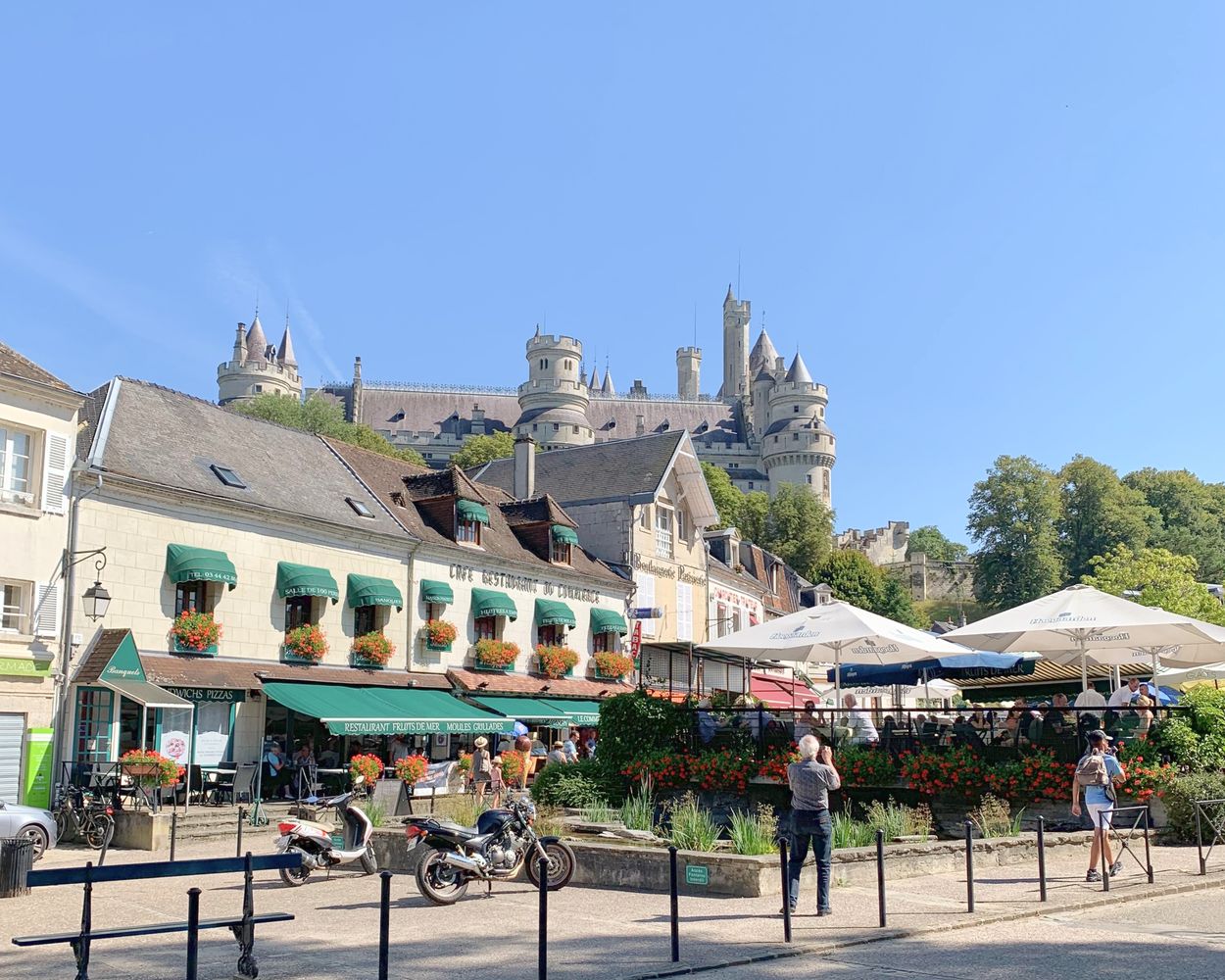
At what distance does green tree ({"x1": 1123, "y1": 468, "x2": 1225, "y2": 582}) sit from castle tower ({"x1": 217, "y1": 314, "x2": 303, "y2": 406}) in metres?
82.1

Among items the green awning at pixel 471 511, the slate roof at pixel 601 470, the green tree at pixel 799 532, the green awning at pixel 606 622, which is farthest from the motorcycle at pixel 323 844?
the green tree at pixel 799 532

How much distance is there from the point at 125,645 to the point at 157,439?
5.77 m

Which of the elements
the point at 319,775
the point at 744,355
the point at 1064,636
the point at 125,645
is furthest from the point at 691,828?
the point at 744,355

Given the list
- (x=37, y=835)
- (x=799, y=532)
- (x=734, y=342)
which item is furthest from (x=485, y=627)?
(x=734, y=342)

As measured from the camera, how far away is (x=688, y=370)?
620 ft

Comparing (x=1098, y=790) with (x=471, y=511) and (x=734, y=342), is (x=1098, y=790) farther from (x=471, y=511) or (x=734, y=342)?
(x=734, y=342)

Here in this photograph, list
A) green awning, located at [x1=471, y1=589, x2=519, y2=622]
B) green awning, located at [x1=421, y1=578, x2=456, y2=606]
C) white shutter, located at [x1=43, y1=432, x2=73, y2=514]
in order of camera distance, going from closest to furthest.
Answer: white shutter, located at [x1=43, y1=432, x2=73, y2=514] < green awning, located at [x1=421, y1=578, x2=456, y2=606] < green awning, located at [x1=471, y1=589, x2=519, y2=622]

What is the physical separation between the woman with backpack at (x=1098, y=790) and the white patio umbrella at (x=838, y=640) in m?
4.14

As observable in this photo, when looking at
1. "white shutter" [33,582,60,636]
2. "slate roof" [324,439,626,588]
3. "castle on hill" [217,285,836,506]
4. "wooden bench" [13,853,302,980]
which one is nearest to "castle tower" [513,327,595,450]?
"castle on hill" [217,285,836,506]

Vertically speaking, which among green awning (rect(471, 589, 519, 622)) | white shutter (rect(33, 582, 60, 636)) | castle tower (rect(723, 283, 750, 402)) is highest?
castle tower (rect(723, 283, 750, 402))

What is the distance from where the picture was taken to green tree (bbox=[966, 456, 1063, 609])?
86500 millimetres

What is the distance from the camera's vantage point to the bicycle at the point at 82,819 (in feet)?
60.8

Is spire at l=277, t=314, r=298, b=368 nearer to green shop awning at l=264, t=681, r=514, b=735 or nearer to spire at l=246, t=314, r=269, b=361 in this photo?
spire at l=246, t=314, r=269, b=361

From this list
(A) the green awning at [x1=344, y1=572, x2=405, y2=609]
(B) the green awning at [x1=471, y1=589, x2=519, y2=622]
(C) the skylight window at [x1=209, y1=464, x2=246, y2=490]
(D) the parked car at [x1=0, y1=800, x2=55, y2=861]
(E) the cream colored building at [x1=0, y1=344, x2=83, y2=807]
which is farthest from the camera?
(B) the green awning at [x1=471, y1=589, x2=519, y2=622]
